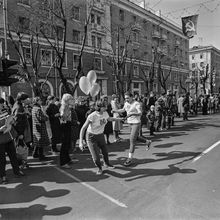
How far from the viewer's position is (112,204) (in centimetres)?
385

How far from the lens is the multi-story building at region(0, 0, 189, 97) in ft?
63.1

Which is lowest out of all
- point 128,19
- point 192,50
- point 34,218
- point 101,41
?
point 34,218

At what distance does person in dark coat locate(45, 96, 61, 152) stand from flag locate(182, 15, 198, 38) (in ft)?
28.2

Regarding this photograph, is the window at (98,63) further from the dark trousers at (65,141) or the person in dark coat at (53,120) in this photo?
the dark trousers at (65,141)

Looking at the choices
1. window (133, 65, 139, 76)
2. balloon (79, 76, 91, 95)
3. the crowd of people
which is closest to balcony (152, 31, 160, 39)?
window (133, 65, 139, 76)

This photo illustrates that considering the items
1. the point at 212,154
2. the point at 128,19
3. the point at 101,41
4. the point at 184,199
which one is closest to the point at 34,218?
the point at 184,199

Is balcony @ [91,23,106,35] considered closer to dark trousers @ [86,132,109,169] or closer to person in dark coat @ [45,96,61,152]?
person in dark coat @ [45,96,61,152]

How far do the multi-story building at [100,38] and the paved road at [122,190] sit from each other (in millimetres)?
10052

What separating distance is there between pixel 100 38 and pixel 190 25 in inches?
764

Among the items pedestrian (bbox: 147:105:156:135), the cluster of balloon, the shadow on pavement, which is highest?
the cluster of balloon

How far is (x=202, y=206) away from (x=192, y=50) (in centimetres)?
7974

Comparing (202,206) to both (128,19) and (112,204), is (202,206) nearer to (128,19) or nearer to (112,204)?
(112,204)

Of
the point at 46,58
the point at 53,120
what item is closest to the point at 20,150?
the point at 53,120

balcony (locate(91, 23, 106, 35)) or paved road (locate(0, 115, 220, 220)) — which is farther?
balcony (locate(91, 23, 106, 35))
